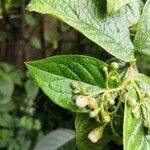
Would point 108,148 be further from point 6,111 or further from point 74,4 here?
point 74,4

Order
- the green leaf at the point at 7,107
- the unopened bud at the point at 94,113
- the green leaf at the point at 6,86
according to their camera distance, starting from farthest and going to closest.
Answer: the green leaf at the point at 7,107 < the green leaf at the point at 6,86 < the unopened bud at the point at 94,113

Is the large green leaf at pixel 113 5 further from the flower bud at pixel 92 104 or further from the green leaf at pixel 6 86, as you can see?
the green leaf at pixel 6 86

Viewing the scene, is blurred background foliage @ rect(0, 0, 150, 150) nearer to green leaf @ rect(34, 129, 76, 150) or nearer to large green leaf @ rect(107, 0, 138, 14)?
green leaf @ rect(34, 129, 76, 150)

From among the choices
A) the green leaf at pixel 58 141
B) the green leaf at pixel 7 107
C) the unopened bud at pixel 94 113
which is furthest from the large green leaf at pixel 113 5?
the green leaf at pixel 7 107

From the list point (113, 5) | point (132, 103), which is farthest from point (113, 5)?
point (132, 103)

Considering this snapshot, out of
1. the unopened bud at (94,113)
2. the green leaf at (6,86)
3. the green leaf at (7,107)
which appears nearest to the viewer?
the unopened bud at (94,113)

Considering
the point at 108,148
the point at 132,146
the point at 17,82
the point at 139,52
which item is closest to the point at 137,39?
the point at 139,52
